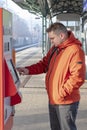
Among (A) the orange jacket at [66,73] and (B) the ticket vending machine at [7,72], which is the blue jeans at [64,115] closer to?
A: (A) the orange jacket at [66,73]

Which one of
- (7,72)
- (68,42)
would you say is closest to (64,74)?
(68,42)

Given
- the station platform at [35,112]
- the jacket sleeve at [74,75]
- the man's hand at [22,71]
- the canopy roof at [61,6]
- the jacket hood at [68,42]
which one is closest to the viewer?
the jacket sleeve at [74,75]

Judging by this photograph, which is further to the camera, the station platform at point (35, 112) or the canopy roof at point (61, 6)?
the canopy roof at point (61, 6)

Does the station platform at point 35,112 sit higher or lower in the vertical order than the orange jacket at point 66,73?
lower

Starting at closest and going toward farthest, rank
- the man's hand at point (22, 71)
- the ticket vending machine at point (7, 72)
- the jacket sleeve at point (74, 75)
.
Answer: the ticket vending machine at point (7, 72)
the jacket sleeve at point (74, 75)
the man's hand at point (22, 71)

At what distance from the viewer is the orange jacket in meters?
4.21

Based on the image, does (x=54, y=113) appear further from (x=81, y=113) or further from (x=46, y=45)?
(x=46, y=45)

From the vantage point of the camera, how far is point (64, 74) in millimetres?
4254

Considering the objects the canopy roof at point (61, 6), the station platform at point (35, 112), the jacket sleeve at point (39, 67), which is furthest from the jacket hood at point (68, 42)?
the canopy roof at point (61, 6)

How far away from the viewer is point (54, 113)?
4.56 m

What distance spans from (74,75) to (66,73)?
0.39 feet

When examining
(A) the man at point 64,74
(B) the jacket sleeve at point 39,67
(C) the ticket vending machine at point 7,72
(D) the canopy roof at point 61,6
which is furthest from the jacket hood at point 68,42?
(D) the canopy roof at point 61,6

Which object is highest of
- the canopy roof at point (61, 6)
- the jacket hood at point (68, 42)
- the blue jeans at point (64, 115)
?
the canopy roof at point (61, 6)

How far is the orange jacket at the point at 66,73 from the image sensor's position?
4.21m
